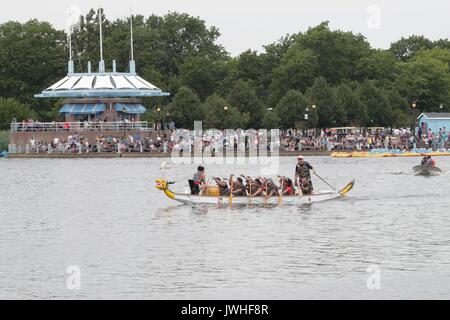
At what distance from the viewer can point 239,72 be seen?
152500mm

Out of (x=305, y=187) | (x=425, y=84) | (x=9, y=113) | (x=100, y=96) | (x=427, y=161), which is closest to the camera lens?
(x=305, y=187)

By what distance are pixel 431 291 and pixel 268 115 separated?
83.6 m

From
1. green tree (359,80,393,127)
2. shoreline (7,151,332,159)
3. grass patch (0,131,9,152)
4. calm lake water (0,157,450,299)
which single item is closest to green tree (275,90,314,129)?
green tree (359,80,393,127)

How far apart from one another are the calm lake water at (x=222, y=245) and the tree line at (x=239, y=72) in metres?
46.4

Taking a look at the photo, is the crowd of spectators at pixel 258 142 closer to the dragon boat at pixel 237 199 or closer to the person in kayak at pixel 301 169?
the dragon boat at pixel 237 199

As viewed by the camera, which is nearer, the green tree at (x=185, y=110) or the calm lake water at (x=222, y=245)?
the calm lake water at (x=222, y=245)

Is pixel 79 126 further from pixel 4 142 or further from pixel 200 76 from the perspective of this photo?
pixel 200 76

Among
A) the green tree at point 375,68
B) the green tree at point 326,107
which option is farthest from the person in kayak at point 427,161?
the green tree at point 375,68

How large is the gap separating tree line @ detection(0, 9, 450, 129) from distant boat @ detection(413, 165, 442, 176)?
38.7m

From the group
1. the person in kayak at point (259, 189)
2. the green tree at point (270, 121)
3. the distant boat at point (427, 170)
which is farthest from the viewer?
the green tree at point (270, 121)

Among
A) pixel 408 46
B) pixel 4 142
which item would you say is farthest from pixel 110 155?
pixel 408 46

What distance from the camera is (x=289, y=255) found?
144 feet

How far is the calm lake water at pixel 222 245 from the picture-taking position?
123ft

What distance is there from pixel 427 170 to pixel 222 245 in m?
37.8
